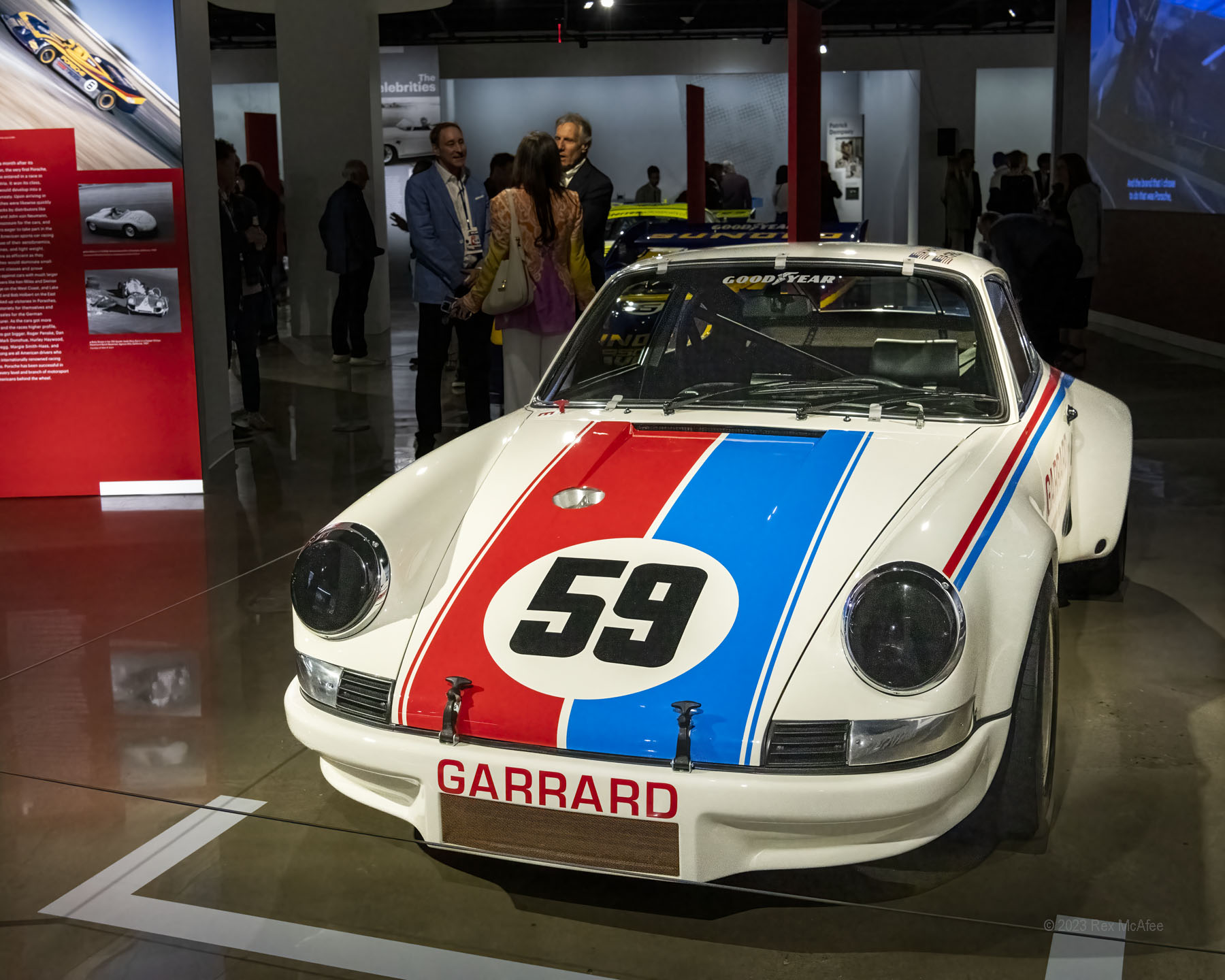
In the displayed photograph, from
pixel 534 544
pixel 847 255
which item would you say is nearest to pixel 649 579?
pixel 534 544

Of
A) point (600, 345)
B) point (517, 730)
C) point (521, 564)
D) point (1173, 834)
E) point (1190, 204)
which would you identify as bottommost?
point (1173, 834)

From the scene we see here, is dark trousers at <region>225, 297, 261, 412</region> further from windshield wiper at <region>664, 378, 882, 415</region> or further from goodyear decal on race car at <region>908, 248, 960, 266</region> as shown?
goodyear decal on race car at <region>908, 248, 960, 266</region>

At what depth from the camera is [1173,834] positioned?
2.68 meters

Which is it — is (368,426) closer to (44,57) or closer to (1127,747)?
(44,57)

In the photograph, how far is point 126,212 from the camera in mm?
5836

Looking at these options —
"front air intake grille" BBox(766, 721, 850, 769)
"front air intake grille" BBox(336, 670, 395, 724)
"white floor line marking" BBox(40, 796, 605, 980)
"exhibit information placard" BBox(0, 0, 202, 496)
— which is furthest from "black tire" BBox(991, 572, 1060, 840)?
"exhibit information placard" BBox(0, 0, 202, 496)

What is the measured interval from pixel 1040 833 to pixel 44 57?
5334 millimetres

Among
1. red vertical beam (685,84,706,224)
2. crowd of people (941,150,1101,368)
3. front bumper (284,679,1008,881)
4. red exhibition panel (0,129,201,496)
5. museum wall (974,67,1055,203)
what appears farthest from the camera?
museum wall (974,67,1055,203)

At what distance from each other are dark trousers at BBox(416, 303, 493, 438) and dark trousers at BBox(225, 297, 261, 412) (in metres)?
1.36

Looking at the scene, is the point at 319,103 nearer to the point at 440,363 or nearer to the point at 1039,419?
the point at 440,363

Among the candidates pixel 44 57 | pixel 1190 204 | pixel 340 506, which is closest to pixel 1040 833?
pixel 340 506

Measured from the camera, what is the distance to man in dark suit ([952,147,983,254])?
50.3 ft

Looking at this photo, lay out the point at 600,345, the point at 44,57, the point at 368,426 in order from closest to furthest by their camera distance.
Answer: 1. the point at 600,345
2. the point at 44,57
3. the point at 368,426

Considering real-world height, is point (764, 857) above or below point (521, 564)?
below
